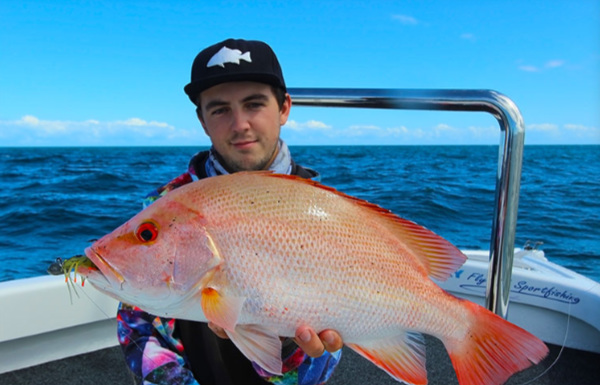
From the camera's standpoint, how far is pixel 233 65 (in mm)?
1544

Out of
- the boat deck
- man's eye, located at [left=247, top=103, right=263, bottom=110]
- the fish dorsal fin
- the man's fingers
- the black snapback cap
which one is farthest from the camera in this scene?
the boat deck

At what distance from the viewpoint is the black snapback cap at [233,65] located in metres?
1.54

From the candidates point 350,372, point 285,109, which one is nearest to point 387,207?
point 350,372

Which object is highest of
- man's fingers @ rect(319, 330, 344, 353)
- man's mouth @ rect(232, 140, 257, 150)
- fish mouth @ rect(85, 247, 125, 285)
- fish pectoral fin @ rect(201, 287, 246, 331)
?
man's mouth @ rect(232, 140, 257, 150)

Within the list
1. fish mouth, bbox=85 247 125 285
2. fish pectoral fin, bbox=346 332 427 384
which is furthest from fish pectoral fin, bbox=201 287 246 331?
fish pectoral fin, bbox=346 332 427 384

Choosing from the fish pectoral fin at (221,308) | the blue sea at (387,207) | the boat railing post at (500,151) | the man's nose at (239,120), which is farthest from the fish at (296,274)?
the blue sea at (387,207)

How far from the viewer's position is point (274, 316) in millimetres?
1137

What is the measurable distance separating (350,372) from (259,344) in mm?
1975

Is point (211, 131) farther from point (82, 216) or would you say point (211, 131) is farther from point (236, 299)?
point (82, 216)

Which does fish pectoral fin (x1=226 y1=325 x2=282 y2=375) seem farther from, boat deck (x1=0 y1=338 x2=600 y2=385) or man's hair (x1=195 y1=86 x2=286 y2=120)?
boat deck (x1=0 y1=338 x2=600 y2=385)

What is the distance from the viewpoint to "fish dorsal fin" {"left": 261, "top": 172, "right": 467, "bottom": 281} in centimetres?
130

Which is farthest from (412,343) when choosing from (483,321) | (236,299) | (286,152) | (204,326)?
(286,152)

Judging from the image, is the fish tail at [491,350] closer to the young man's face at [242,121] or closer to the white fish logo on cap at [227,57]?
the young man's face at [242,121]

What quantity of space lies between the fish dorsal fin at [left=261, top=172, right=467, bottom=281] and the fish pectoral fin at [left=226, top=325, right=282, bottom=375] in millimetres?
444
